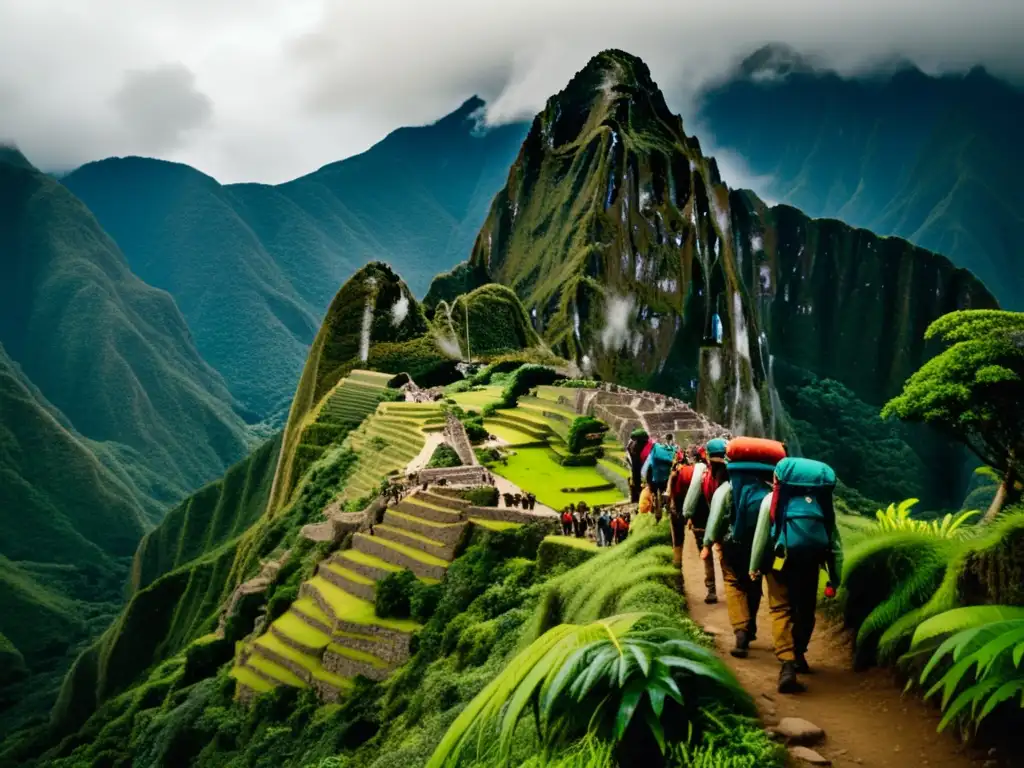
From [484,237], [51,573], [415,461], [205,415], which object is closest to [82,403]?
[205,415]

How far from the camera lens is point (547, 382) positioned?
4831 centimetres

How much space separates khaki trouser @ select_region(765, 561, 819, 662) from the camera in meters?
4.70

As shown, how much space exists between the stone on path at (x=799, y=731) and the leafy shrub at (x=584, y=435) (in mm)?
26224

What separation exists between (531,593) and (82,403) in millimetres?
163352

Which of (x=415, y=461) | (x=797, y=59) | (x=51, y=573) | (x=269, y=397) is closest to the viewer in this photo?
(x=415, y=461)

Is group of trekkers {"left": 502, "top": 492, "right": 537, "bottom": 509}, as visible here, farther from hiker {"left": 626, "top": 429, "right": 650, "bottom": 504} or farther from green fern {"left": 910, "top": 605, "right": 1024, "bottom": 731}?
green fern {"left": 910, "top": 605, "right": 1024, "bottom": 731}

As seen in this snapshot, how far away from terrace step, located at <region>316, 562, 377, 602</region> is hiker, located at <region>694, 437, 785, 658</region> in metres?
13.6

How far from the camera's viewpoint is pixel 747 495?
5.48m

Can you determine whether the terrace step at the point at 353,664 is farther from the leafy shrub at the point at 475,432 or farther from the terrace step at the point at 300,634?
the leafy shrub at the point at 475,432

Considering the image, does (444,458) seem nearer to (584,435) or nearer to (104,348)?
(584,435)

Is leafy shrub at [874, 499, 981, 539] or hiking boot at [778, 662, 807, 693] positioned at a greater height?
leafy shrub at [874, 499, 981, 539]

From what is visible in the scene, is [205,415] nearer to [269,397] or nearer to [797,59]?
[269,397]

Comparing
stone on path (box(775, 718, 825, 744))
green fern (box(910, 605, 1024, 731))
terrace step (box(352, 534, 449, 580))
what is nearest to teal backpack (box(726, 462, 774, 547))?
stone on path (box(775, 718, 825, 744))

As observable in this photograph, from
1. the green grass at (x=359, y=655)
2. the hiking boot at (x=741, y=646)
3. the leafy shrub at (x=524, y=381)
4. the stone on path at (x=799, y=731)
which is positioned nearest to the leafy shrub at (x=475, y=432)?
the leafy shrub at (x=524, y=381)
